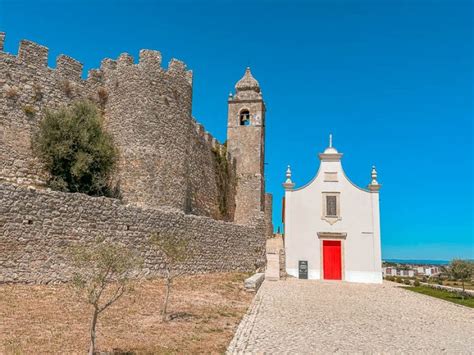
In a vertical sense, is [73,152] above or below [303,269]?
above

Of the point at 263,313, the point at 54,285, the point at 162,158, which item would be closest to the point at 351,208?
the point at 162,158

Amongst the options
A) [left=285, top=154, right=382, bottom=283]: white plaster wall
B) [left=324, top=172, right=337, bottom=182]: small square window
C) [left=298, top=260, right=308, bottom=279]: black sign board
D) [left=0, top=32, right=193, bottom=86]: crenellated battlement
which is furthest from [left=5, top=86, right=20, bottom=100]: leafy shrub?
[left=324, top=172, right=337, bottom=182]: small square window

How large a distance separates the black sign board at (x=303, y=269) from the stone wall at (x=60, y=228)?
793 cm

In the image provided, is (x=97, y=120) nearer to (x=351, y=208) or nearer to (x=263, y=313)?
(x=263, y=313)

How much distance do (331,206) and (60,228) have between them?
1583 cm

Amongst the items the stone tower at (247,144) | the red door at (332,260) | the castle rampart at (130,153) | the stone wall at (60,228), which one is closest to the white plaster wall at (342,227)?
the red door at (332,260)

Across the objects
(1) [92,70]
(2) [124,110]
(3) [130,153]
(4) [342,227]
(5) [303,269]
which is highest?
(1) [92,70]

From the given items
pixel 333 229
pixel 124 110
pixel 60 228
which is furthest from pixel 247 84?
pixel 60 228

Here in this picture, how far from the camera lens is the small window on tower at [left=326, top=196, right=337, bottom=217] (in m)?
23.2

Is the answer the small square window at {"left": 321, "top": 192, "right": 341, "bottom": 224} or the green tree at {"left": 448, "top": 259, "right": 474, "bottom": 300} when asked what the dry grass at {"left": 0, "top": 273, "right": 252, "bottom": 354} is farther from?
the small square window at {"left": 321, "top": 192, "right": 341, "bottom": 224}

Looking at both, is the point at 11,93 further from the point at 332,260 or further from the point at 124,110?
the point at 332,260

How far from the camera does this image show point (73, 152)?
1510cm

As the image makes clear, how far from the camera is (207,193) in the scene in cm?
2611

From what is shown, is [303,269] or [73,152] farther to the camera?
[303,269]
